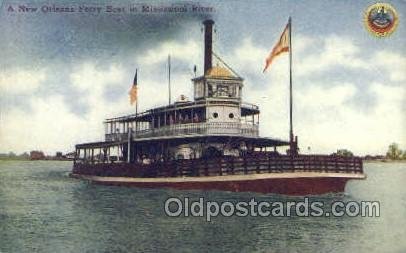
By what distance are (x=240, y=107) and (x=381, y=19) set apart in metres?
1.86

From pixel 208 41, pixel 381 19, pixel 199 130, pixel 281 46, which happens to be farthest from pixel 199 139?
pixel 381 19

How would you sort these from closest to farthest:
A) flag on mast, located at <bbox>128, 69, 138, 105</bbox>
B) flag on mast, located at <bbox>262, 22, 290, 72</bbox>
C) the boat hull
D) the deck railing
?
flag on mast, located at <bbox>262, 22, 290, 72</bbox> < flag on mast, located at <bbox>128, 69, 138, 105</bbox> < the boat hull < the deck railing

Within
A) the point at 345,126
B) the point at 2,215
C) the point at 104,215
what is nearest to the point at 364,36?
the point at 345,126

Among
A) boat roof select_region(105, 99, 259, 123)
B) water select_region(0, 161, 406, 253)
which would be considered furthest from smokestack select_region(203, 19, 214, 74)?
water select_region(0, 161, 406, 253)

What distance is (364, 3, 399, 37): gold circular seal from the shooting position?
7477 mm

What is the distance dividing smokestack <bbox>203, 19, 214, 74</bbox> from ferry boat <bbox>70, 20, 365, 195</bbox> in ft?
0.04

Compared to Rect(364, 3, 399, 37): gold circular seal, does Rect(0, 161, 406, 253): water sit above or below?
→ below

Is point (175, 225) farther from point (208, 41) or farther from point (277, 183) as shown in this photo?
point (208, 41)

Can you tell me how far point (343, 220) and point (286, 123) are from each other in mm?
1242

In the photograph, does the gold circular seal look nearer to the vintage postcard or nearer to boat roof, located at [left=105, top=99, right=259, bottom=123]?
the vintage postcard

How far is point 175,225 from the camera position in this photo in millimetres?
7254

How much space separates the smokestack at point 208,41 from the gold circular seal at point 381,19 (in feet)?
5.62

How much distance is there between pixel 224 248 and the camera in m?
7.00

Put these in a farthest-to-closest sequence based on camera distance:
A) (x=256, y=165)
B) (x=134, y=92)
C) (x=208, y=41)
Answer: (x=256, y=165)
(x=134, y=92)
(x=208, y=41)
